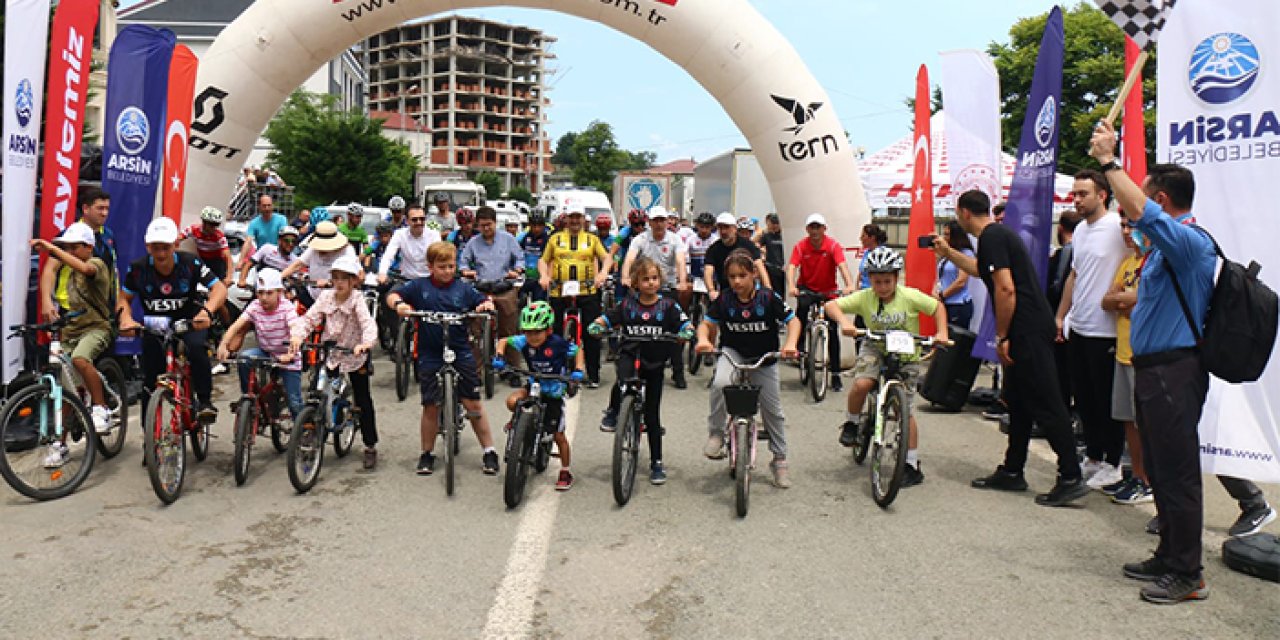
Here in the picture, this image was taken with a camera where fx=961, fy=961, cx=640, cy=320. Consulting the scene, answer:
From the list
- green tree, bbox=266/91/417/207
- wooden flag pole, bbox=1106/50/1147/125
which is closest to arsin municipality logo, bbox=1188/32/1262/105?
wooden flag pole, bbox=1106/50/1147/125

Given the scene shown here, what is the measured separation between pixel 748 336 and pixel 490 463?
2075 millimetres

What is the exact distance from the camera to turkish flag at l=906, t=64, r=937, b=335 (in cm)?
1138

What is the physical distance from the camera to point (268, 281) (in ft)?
22.5

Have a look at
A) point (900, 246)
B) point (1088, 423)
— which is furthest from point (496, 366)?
point (900, 246)

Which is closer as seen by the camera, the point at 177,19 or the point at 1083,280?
the point at 1083,280

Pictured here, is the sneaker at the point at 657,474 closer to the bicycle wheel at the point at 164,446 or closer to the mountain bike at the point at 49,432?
the bicycle wheel at the point at 164,446

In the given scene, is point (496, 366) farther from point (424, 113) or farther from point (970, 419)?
point (424, 113)

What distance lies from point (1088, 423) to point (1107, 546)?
59.4 inches

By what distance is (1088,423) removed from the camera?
679 centimetres

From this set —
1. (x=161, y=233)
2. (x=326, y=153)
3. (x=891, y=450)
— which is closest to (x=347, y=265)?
(x=161, y=233)

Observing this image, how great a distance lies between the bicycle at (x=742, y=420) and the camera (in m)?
5.97

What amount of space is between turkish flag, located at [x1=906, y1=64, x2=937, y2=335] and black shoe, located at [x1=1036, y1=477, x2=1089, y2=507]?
488 cm

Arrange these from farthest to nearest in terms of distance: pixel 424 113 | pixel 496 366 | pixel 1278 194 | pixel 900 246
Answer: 1. pixel 424 113
2. pixel 900 246
3. pixel 496 366
4. pixel 1278 194

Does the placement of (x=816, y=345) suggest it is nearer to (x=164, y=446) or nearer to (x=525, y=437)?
(x=525, y=437)
